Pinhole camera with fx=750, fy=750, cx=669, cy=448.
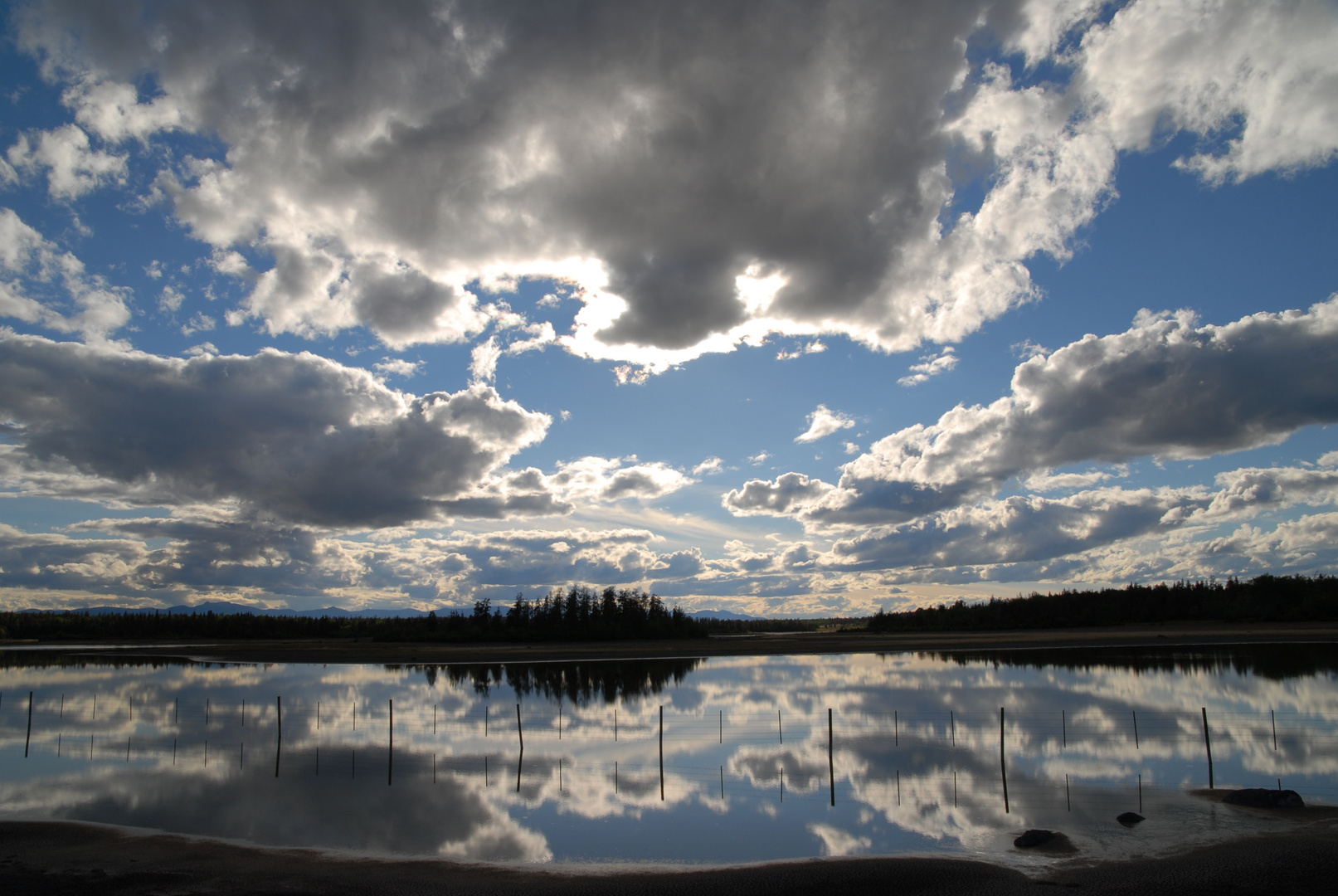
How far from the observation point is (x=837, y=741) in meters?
34.2

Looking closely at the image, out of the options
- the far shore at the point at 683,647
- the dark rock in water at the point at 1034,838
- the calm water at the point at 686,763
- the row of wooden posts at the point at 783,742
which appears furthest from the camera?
the far shore at the point at 683,647

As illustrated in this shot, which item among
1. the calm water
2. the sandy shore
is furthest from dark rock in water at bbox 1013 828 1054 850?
the sandy shore

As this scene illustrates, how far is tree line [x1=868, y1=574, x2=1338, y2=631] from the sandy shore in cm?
12485

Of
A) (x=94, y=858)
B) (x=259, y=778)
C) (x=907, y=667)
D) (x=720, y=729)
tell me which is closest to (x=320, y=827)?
(x=94, y=858)

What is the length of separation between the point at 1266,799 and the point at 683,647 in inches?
3781

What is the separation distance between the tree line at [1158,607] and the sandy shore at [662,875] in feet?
410

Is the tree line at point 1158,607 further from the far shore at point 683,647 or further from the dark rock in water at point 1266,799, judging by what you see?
the dark rock in water at point 1266,799

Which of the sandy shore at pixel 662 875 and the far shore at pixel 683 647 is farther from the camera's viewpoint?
the far shore at pixel 683 647

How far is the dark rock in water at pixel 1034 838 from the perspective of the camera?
18828 mm

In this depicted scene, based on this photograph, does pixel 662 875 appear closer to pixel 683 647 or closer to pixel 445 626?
pixel 683 647

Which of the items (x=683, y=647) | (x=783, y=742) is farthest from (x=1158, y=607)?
(x=783, y=742)

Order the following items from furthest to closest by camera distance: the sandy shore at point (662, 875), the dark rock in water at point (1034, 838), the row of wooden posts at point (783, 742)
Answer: the row of wooden posts at point (783, 742)
the dark rock in water at point (1034, 838)
the sandy shore at point (662, 875)

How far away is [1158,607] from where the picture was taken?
139000mm

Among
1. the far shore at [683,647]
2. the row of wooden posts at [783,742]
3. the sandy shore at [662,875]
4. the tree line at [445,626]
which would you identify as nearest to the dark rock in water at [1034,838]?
the sandy shore at [662,875]
